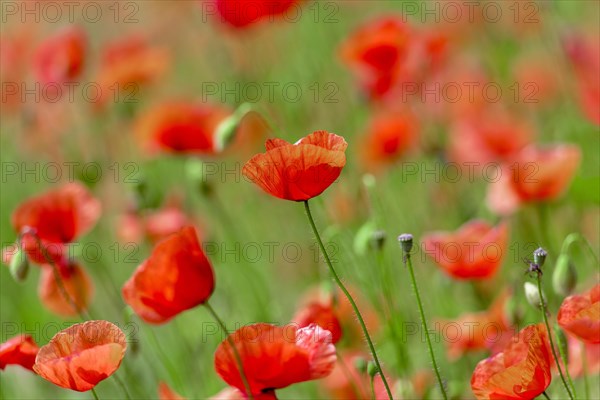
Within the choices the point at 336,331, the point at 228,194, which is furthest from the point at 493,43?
the point at 336,331

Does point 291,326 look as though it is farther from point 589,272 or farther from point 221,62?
point 221,62

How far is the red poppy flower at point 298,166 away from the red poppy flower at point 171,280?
212 millimetres

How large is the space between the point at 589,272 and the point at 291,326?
60.2 inches

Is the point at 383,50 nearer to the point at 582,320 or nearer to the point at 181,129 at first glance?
the point at 181,129

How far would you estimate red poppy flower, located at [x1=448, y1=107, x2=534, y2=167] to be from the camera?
2.90 meters

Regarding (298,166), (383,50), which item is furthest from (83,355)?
(383,50)

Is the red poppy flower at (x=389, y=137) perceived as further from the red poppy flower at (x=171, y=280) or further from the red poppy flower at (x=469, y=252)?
the red poppy flower at (x=171, y=280)

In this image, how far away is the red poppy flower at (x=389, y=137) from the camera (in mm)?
3035

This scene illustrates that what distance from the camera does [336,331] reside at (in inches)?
66.5

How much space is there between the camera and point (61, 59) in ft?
9.98

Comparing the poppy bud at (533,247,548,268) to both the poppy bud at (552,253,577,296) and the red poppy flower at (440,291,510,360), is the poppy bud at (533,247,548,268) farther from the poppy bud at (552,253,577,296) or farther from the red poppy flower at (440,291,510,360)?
the red poppy flower at (440,291,510,360)

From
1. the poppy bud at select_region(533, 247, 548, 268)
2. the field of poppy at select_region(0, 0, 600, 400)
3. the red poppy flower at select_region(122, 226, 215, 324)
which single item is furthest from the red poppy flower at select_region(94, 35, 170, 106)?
the poppy bud at select_region(533, 247, 548, 268)

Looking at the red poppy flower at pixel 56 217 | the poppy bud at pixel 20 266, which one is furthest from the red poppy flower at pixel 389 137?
the poppy bud at pixel 20 266

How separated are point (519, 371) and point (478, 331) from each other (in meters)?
0.62
